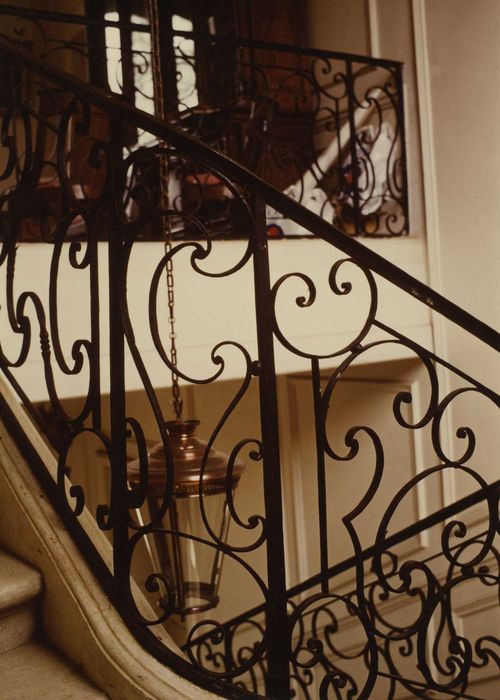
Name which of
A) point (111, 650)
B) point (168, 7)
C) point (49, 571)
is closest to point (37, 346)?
point (49, 571)

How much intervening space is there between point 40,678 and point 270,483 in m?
0.59

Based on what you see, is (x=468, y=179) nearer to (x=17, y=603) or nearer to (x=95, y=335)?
(x=95, y=335)

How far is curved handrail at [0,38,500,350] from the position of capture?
1603 mm

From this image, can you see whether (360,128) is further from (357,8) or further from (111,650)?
(111,650)

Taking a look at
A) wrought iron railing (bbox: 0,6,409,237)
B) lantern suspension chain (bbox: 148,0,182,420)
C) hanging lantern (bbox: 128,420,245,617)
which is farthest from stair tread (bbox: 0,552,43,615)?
wrought iron railing (bbox: 0,6,409,237)

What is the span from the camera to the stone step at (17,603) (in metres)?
1.71

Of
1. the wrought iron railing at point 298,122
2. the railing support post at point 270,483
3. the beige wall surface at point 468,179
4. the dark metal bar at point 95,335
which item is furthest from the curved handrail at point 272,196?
the beige wall surface at point 468,179

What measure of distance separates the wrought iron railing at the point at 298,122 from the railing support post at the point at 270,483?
187 cm

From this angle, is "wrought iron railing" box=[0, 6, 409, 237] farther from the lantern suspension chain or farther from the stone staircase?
the stone staircase

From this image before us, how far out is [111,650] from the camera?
1.61 metres

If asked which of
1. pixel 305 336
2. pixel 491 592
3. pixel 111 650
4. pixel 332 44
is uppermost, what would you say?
pixel 332 44

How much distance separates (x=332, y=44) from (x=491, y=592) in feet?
10.7

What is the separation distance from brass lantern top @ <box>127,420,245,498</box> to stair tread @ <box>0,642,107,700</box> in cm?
39

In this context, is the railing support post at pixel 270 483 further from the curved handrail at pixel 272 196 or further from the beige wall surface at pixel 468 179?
the beige wall surface at pixel 468 179
